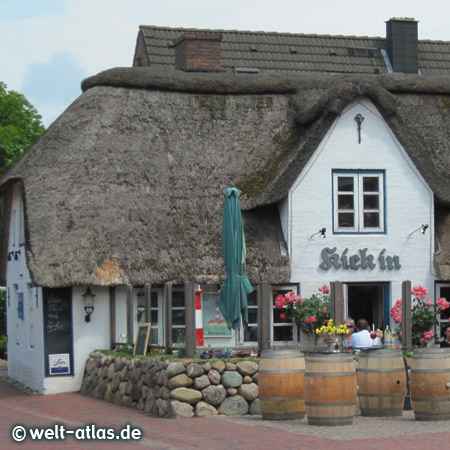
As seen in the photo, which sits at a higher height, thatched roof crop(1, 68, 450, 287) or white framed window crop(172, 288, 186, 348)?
thatched roof crop(1, 68, 450, 287)

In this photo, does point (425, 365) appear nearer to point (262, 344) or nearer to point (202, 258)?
point (262, 344)

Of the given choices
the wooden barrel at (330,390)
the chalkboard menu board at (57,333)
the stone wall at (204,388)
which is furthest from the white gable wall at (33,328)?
the wooden barrel at (330,390)

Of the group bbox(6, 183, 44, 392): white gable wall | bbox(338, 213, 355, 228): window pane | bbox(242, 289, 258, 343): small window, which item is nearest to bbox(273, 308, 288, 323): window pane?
bbox(242, 289, 258, 343): small window

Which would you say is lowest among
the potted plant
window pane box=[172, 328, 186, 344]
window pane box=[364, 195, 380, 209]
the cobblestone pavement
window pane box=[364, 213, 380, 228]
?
the cobblestone pavement

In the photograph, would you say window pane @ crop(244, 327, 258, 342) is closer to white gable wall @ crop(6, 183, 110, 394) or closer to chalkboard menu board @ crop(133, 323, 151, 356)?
white gable wall @ crop(6, 183, 110, 394)

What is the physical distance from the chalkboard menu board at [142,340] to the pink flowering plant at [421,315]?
506 centimetres

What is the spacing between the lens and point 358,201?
2231 cm

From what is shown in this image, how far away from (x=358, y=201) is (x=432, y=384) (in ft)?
26.4

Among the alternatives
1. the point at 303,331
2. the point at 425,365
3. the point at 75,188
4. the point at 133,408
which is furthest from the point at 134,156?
the point at 425,365

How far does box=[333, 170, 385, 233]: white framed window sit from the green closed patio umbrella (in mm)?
4256

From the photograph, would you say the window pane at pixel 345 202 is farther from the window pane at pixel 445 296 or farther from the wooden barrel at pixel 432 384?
the wooden barrel at pixel 432 384

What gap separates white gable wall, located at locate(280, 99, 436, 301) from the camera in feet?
72.9

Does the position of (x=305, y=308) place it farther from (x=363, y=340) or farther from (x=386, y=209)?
(x=363, y=340)

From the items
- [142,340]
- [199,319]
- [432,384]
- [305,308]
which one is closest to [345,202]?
[305,308]
